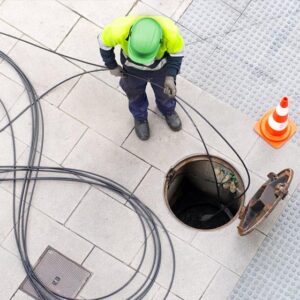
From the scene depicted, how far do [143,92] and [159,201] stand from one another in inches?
42.1

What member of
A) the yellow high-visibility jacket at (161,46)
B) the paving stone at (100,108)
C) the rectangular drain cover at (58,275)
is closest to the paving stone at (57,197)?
the rectangular drain cover at (58,275)

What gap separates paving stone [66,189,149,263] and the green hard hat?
66.7 inches

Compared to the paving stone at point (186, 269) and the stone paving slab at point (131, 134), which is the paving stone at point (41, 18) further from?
the paving stone at point (186, 269)

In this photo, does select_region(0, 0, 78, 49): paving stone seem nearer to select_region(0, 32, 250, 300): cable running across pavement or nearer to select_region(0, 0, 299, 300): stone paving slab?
→ select_region(0, 0, 299, 300): stone paving slab

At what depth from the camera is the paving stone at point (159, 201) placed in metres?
5.38

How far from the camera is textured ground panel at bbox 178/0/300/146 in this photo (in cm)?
579

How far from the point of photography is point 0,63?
5.95m

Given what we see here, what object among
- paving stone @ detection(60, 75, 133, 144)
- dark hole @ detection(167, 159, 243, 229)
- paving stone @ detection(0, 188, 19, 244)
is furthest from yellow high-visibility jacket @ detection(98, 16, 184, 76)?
paving stone @ detection(0, 188, 19, 244)

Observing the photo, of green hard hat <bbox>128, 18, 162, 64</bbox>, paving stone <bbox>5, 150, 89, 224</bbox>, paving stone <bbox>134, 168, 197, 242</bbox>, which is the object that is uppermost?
green hard hat <bbox>128, 18, 162, 64</bbox>

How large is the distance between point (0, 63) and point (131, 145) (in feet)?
5.46

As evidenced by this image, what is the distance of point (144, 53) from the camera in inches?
171

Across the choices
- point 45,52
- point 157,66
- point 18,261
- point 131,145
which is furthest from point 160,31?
point 18,261

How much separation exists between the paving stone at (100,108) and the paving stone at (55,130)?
0.30 ft

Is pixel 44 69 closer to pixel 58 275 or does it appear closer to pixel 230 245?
pixel 58 275
